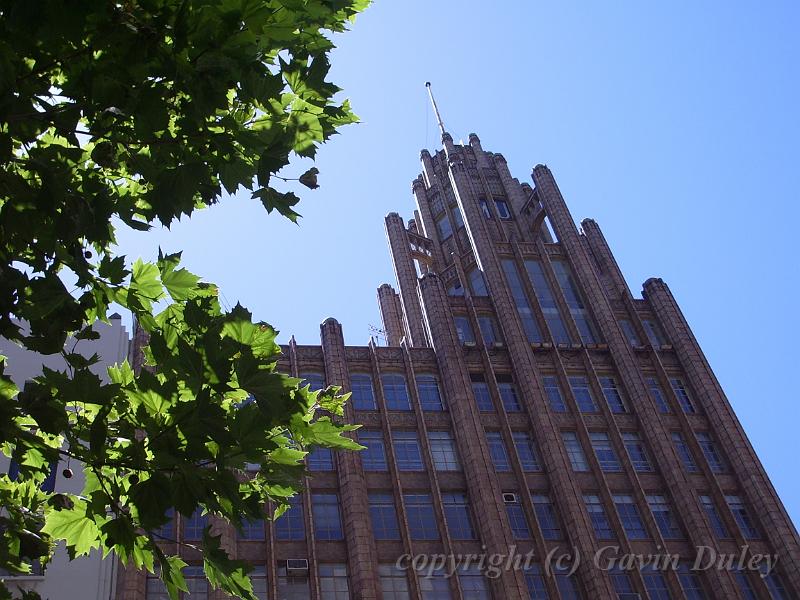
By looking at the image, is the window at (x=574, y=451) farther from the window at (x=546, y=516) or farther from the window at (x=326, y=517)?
the window at (x=326, y=517)

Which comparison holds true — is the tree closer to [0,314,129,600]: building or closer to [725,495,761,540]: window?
[0,314,129,600]: building

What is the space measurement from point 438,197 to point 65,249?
1919 inches

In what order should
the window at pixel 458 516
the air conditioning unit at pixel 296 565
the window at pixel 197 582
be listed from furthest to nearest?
the window at pixel 458 516, the air conditioning unit at pixel 296 565, the window at pixel 197 582

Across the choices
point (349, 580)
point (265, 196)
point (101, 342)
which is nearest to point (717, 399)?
point (349, 580)

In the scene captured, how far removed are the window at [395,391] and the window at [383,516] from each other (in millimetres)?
4683

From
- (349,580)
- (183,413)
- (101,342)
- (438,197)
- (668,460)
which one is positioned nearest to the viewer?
(183,413)

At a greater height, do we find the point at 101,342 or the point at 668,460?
the point at 101,342

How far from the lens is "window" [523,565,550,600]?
106 ft

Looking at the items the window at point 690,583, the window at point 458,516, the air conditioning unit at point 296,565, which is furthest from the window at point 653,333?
the air conditioning unit at point 296,565

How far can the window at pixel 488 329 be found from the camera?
41.8m

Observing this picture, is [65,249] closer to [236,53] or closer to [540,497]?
[236,53]

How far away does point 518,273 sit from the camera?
45562 millimetres

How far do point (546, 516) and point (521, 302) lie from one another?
515 inches

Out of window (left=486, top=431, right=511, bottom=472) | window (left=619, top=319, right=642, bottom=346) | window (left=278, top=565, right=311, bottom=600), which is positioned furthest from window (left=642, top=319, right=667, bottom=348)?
window (left=278, top=565, right=311, bottom=600)
